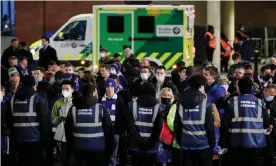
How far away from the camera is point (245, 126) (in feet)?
33.6

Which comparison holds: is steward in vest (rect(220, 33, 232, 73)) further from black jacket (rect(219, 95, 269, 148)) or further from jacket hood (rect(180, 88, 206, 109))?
jacket hood (rect(180, 88, 206, 109))

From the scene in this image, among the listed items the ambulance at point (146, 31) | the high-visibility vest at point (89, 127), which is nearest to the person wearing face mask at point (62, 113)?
the high-visibility vest at point (89, 127)

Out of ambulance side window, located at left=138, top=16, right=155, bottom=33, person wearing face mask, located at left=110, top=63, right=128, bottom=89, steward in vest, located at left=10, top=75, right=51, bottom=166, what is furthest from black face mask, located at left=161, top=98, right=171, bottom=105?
ambulance side window, located at left=138, top=16, right=155, bottom=33

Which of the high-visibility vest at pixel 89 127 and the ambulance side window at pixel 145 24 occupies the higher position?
the ambulance side window at pixel 145 24

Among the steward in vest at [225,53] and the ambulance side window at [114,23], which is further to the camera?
the steward in vest at [225,53]

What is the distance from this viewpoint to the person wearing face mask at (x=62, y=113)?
11.1 m

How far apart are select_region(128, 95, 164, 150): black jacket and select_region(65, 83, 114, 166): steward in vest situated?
0.37 meters

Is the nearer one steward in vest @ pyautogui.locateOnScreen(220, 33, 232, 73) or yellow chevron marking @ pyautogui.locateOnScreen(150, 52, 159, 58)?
yellow chevron marking @ pyautogui.locateOnScreen(150, 52, 159, 58)

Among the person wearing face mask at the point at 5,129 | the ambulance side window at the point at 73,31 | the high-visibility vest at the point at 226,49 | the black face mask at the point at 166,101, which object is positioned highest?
the ambulance side window at the point at 73,31

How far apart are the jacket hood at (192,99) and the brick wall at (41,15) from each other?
896 inches

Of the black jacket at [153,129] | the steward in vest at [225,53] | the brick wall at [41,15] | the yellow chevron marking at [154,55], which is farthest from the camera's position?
the brick wall at [41,15]

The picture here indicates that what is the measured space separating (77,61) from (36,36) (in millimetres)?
8739

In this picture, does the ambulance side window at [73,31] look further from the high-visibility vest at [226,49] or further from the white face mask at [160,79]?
the white face mask at [160,79]

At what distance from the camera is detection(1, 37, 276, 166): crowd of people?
388 inches
